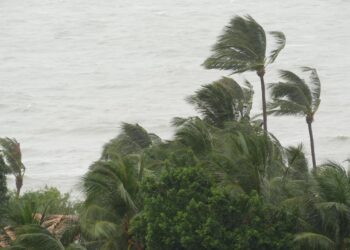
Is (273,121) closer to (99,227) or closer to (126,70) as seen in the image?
(126,70)

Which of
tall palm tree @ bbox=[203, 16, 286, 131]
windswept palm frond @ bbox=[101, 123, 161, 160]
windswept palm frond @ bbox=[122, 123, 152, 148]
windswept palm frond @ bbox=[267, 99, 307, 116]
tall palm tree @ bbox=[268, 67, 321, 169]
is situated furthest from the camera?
tall palm tree @ bbox=[268, 67, 321, 169]

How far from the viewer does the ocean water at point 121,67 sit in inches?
1994

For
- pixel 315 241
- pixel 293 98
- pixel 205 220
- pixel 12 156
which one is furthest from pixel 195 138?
pixel 12 156

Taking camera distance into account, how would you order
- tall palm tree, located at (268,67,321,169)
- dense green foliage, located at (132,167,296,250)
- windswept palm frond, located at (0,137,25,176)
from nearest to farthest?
dense green foliage, located at (132,167,296,250) → tall palm tree, located at (268,67,321,169) → windswept palm frond, located at (0,137,25,176)

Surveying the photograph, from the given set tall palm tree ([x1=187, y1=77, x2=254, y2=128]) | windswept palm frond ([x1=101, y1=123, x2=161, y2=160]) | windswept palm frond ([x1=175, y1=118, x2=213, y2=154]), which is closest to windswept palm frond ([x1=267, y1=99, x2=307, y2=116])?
tall palm tree ([x1=187, y1=77, x2=254, y2=128])

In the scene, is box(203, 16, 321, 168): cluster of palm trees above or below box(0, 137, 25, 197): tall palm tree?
above

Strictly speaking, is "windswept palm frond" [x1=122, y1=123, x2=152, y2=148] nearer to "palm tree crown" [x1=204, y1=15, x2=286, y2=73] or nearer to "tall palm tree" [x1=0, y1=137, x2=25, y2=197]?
"palm tree crown" [x1=204, y1=15, x2=286, y2=73]

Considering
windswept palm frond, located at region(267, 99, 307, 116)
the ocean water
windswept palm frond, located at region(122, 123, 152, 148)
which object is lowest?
the ocean water

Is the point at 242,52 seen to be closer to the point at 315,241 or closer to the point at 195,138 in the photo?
the point at 195,138

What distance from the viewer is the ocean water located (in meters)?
50.7

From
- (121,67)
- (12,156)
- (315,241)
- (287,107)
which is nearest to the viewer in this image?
(315,241)

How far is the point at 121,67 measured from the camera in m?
66.7

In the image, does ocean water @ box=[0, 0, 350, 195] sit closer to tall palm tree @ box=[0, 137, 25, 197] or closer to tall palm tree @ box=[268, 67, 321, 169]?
tall palm tree @ box=[0, 137, 25, 197]

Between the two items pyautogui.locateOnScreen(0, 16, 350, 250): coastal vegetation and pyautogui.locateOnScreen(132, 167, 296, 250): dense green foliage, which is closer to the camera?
pyautogui.locateOnScreen(132, 167, 296, 250): dense green foliage
